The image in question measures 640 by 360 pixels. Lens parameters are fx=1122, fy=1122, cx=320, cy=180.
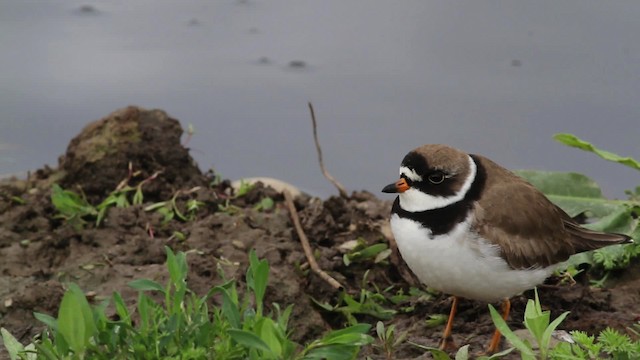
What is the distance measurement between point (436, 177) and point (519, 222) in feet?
1.40

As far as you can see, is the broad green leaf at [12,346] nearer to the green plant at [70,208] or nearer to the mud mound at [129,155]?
the green plant at [70,208]

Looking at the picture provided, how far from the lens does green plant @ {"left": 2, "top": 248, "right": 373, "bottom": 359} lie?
3699 mm

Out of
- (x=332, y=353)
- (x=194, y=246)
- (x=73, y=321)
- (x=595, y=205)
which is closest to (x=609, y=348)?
(x=332, y=353)

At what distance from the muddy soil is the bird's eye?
716mm

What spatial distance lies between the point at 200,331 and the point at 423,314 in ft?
5.78

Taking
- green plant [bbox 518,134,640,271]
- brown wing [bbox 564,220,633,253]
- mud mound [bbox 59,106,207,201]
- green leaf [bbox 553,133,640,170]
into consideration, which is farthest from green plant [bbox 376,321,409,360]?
mud mound [bbox 59,106,207,201]

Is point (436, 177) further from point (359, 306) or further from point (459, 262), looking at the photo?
point (359, 306)

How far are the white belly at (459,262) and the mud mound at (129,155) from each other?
1791 mm

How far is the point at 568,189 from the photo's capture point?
6039 mm

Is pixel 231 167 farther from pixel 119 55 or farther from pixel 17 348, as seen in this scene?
pixel 17 348

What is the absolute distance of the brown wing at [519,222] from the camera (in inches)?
189

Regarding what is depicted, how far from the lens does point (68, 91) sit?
7.11 meters

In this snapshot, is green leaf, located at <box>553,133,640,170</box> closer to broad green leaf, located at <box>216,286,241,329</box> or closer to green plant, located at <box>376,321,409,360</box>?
green plant, located at <box>376,321,409,360</box>

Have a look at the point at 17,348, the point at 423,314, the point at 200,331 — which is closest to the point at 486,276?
the point at 423,314
